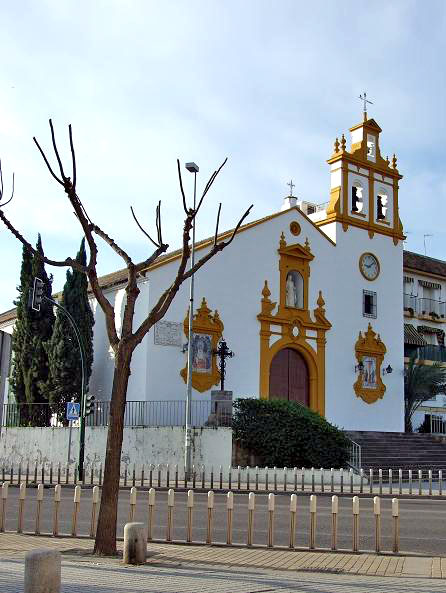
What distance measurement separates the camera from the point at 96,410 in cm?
3020

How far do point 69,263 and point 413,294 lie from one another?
110 feet

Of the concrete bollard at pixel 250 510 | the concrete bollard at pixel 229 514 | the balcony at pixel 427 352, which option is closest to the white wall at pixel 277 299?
the balcony at pixel 427 352

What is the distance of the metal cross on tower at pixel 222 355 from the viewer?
30609 mm

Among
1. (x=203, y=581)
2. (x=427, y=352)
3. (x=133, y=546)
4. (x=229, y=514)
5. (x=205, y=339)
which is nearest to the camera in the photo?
(x=203, y=581)

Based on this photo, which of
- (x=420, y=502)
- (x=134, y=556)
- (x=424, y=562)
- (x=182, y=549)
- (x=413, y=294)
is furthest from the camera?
(x=413, y=294)

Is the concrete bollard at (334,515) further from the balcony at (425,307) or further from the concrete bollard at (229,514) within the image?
the balcony at (425,307)

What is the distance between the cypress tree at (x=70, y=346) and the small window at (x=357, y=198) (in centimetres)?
1348

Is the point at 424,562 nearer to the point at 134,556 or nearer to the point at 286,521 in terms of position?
the point at 134,556

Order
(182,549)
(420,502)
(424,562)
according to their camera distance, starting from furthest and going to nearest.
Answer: (420,502)
(182,549)
(424,562)

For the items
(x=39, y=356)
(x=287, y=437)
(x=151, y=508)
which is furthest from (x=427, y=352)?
(x=151, y=508)

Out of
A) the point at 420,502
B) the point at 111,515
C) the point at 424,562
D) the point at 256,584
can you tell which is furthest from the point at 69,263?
the point at 420,502

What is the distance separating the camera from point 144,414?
29.1m

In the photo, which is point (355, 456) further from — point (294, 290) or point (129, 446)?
point (129, 446)

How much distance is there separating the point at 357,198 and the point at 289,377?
31.1 ft
